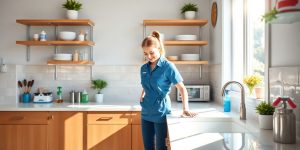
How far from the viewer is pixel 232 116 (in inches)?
109

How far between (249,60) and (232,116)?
2.58ft

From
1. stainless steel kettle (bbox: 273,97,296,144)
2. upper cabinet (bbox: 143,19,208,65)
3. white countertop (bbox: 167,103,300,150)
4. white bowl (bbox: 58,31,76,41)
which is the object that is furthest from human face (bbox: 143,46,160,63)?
white bowl (bbox: 58,31,76,41)

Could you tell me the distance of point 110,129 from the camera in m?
3.51

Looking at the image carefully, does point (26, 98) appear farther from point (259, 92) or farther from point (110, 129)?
point (259, 92)

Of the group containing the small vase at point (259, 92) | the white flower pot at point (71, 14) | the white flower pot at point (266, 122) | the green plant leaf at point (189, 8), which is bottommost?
the white flower pot at point (266, 122)

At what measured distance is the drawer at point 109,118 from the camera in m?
3.49

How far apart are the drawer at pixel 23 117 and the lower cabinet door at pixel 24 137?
2.1 inches

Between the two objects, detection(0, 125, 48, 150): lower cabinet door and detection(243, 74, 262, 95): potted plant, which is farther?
detection(0, 125, 48, 150): lower cabinet door

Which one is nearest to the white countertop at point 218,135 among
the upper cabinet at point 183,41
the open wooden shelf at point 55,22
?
the upper cabinet at point 183,41

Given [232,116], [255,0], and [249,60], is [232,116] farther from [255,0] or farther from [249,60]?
[255,0]

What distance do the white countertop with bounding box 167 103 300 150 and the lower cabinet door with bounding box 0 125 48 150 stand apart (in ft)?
5.10

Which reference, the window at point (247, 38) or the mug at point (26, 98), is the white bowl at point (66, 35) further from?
the window at point (247, 38)

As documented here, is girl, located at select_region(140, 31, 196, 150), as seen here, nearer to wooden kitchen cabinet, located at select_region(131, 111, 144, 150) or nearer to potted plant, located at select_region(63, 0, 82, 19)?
wooden kitchen cabinet, located at select_region(131, 111, 144, 150)

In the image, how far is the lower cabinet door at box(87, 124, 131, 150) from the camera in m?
3.50
